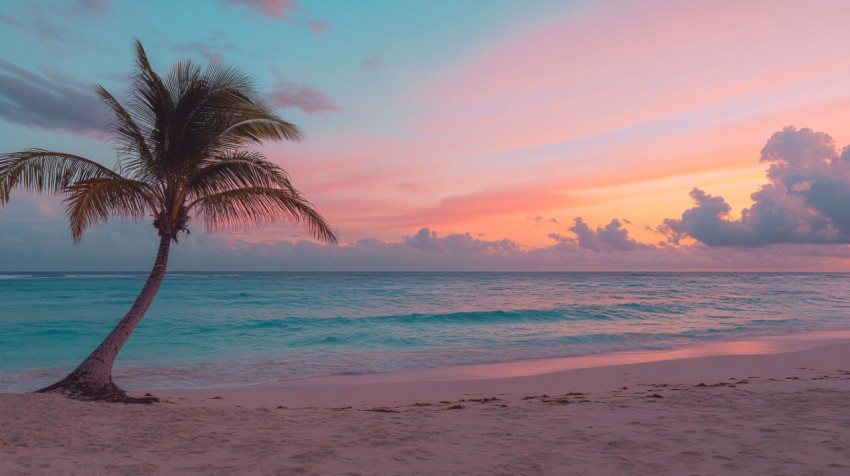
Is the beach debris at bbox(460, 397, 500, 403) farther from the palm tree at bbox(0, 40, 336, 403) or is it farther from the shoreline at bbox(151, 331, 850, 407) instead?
the palm tree at bbox(0, 40, 336, 403)

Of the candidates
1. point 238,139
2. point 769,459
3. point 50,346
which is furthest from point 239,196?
point 50,346

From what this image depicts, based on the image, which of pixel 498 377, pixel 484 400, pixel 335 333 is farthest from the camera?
pixel 335 333

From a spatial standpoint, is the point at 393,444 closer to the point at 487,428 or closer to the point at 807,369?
the point at 487,428

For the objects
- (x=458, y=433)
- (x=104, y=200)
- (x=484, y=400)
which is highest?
(x=104, y=200)

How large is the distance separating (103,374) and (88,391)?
1.27 ft

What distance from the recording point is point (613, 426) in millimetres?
6742

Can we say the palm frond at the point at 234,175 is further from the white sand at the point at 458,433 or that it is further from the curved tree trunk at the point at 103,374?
the white sand at the point at 458,433

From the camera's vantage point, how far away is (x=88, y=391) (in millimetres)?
8711

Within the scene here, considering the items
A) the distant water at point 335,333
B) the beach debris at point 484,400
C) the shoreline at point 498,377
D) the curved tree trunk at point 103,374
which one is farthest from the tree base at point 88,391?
the beach debris at point 484,400

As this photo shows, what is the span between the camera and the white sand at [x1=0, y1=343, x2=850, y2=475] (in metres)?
5.32

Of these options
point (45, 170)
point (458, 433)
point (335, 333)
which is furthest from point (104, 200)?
point (335, 333)

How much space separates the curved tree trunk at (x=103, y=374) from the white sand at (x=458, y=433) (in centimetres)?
66

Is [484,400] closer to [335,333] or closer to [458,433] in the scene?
[458,433]

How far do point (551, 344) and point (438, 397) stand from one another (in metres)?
10.00
